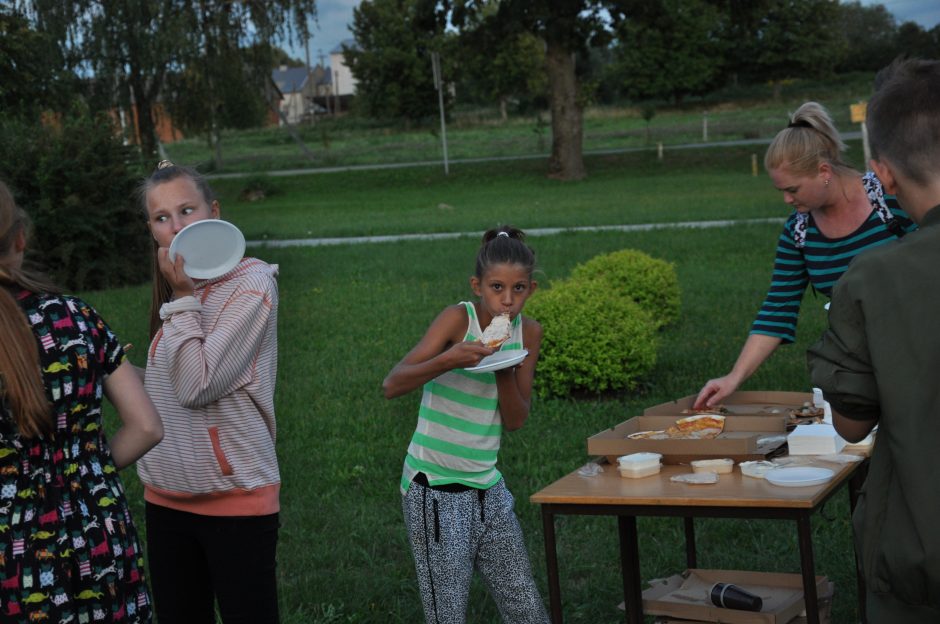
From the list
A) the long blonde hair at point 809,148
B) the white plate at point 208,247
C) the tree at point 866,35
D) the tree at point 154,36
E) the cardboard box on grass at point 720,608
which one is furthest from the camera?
the tree at point 866,35

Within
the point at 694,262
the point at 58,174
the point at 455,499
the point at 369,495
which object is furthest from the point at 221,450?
the point at 58,174

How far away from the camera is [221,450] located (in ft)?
10.2

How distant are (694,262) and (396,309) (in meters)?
4.50

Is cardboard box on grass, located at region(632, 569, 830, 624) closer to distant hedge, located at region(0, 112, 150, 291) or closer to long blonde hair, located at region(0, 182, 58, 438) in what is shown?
long blonde hair, located at region(0, 182, 58, 438)

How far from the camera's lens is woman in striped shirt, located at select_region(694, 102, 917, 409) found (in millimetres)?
4035

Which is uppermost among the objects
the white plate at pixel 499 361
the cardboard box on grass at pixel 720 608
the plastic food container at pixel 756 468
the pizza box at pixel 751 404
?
the white plate at pixel 499 361

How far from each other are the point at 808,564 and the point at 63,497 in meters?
1.98

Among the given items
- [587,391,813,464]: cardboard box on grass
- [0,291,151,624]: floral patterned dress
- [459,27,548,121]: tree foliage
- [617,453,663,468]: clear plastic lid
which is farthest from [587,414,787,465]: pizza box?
[459,27,548,121]: tree foliage

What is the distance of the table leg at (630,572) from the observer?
3.84 meters

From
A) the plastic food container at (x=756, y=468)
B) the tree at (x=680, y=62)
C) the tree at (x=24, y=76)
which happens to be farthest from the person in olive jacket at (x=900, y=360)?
the tree at (x=680, y=62)

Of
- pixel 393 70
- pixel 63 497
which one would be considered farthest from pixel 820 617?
pixel 393 70

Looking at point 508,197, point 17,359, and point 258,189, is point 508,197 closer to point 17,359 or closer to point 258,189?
point 258,189

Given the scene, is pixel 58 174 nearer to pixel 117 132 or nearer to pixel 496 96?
pixel 117 132

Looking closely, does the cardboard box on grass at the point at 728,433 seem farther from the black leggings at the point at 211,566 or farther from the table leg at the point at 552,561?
the black leggings at the point at 211,566
